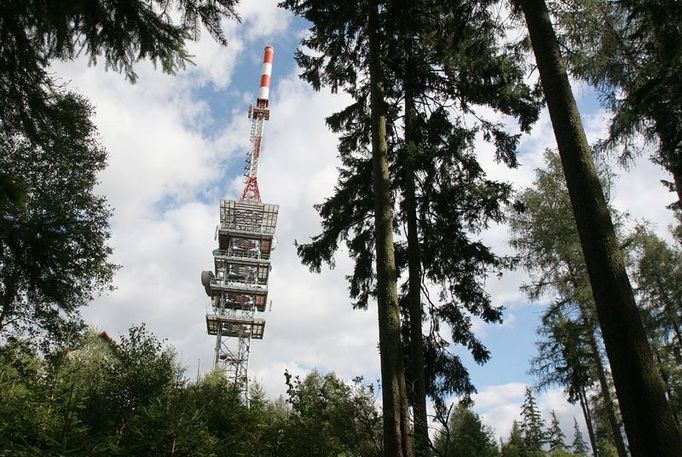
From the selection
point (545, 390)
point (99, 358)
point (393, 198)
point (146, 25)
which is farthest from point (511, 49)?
point (99, 358)

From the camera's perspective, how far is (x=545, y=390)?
16172 mm

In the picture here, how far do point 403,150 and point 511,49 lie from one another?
107 inches

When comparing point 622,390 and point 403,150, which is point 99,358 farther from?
point 622,390

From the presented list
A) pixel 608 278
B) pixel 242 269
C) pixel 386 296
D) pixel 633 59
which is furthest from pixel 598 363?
pixel 242 269

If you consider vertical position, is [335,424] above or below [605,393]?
below

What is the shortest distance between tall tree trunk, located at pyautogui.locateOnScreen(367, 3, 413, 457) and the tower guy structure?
136ft

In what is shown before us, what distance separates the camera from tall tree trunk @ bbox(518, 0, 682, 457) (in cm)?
365

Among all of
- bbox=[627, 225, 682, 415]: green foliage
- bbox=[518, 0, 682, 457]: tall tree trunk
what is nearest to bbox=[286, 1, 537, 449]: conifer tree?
bbox=[518, 0, 682, 457]: tall tree trunk

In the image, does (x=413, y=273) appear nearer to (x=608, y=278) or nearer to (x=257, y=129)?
(x=608, y=278)

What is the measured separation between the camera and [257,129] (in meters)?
53.8

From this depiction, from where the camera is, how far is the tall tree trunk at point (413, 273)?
8508mm

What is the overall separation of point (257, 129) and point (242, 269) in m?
16.3

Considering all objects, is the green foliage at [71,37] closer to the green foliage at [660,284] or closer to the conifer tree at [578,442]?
the green foliage at [660,284]

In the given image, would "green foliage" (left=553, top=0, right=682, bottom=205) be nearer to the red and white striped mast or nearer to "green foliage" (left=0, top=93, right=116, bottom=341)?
"green foliage" (left=0, top=93, right=116, bottom=341)
